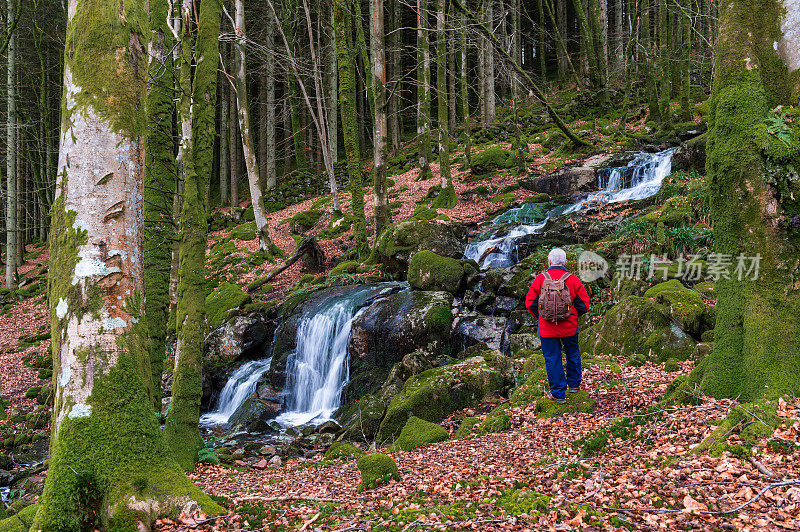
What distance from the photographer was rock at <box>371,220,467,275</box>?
13.1m

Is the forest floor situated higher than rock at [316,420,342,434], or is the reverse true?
the forest floor

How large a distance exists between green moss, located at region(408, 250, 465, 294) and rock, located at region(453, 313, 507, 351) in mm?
1196

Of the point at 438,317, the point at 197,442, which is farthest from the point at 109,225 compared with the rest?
the point at 438,317

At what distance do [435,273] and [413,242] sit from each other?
6.59 feet

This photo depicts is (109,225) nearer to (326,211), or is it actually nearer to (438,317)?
(438,317)

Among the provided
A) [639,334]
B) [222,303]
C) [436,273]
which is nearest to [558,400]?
[639,334]

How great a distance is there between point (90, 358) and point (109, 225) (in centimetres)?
88

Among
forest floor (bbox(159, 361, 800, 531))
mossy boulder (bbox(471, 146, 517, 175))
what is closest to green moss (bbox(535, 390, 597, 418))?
forest floor (bbox(159, 361, 800, 531))

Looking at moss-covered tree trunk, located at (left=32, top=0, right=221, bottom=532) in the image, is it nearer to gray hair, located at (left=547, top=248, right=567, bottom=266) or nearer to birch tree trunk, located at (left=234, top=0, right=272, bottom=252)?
gray hair, located at (left=547, top=248, right=567, bottom=266)

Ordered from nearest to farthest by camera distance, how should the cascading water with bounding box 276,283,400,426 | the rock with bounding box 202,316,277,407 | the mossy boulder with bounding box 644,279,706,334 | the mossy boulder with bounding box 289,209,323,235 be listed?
the mossy boulder with bounding box 644,279,706,334, the cascading water with bounding box 276,283,400,426, the rock with bounding box 202,316,277,407, the mossy boulder with bounding box 289,209,323,235

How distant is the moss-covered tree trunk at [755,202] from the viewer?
3787 millimetres

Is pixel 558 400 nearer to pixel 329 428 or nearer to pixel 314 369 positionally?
pixel 329 428

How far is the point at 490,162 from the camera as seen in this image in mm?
20438

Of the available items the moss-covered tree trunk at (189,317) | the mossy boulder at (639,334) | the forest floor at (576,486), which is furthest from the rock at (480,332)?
the moss-covered tree trunk at (189,317)
